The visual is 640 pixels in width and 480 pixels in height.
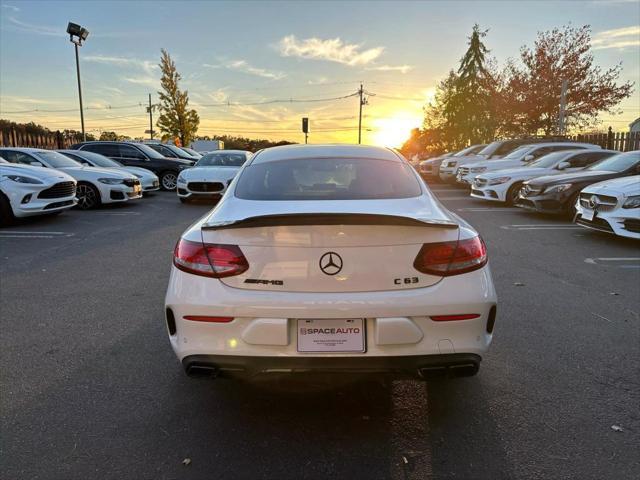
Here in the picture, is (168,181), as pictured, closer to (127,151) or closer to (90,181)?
(127,151)

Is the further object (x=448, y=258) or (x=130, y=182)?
(x=130, y=182)

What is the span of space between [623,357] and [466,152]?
17253 millimetres

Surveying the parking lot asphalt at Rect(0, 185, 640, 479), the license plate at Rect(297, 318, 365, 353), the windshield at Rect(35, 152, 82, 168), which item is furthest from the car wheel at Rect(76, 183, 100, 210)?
the license plate at Rect(297, 318, 365, 353)

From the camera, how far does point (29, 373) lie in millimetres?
3113

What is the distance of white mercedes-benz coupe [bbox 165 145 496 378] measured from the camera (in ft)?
7.42

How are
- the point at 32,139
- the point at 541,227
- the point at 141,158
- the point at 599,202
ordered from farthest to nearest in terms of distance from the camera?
the point at 32,139, the point at 141,158, the point at 541,227, the point at 599,202

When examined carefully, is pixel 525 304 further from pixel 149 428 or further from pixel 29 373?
pixel 29 373

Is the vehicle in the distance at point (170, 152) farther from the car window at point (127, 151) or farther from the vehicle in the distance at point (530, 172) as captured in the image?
the vehicle in the distance at point (530, 172)

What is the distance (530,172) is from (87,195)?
1117 cm

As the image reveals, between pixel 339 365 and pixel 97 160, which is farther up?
pixel 97 160

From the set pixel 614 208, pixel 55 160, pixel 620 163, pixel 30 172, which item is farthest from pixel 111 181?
pixel 620 163

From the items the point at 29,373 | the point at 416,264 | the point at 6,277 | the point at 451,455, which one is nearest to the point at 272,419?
the point at 451,455

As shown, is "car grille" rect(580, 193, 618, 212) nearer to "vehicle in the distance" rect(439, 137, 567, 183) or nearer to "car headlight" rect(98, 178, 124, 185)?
"vehicle in the distance" rect(439, 137, 567, 183)

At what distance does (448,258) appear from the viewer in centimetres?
A: 236
